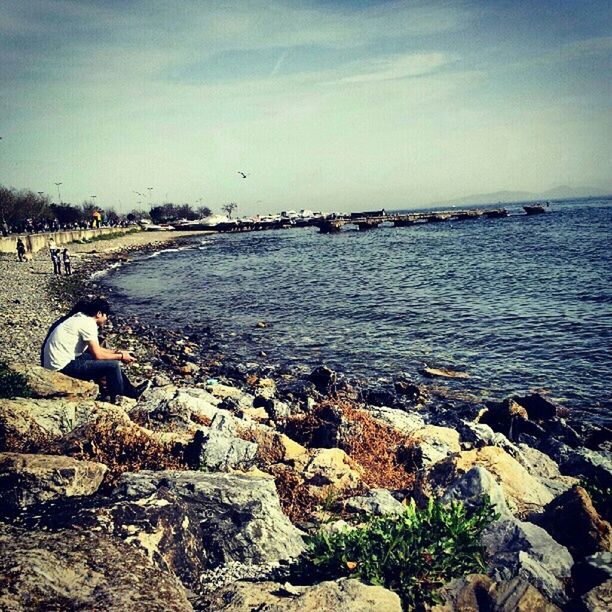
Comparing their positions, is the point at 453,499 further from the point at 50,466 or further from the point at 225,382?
the point at 225,382

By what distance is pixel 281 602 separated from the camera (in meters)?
3.66

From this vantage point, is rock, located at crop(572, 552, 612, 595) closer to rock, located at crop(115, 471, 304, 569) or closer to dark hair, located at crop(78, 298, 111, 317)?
rock, located at crop(115, 471, 304, 569)

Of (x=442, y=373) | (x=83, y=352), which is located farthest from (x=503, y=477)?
(x=442, y=373)

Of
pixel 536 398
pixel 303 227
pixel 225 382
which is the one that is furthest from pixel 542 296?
pixel 303 227

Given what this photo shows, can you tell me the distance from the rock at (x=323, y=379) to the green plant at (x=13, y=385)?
8016 mm

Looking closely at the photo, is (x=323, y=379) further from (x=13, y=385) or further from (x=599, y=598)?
(x=599, y=598)

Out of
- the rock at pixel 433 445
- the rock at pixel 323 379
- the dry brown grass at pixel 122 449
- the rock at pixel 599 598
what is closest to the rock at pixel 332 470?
the rock at pixel 433 445

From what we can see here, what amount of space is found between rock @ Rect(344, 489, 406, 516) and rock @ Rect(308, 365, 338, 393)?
25.1 ft

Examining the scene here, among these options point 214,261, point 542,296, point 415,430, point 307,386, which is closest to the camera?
point 415,430

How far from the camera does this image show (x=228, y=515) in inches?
181

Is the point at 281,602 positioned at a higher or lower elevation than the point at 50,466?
lower

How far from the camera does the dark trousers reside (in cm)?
855

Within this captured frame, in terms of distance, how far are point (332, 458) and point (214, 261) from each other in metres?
51.5

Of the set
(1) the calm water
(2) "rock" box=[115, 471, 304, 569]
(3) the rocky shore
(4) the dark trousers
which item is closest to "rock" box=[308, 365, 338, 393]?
(1) the calm water
